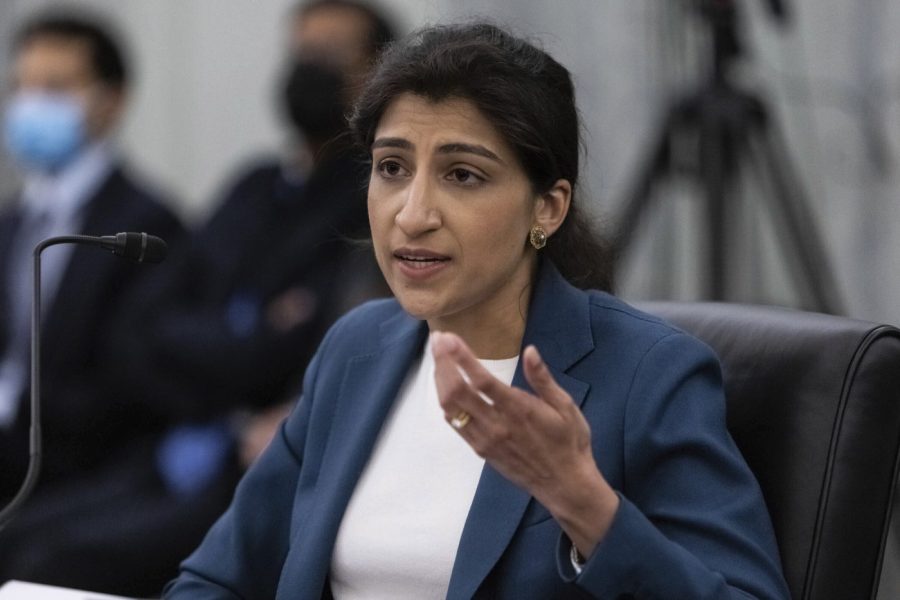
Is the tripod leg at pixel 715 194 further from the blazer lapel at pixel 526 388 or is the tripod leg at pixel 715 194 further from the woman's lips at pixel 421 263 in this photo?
the woman's lips at pixel 421 263

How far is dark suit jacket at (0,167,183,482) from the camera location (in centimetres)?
305

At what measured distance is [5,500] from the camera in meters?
3.12

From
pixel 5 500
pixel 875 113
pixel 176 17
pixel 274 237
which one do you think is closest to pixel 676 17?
pixel 875 113

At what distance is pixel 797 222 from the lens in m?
2.72

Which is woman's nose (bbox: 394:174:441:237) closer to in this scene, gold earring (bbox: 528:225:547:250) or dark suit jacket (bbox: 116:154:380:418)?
gold earring (bbox: 528:225:547:250)

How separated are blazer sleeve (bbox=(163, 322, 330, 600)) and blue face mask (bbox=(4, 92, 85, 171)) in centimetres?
196

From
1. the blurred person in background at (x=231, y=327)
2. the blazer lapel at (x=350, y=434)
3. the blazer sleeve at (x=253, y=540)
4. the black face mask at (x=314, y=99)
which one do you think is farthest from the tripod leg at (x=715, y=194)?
the blazer sleeve at (x=253, y=540)

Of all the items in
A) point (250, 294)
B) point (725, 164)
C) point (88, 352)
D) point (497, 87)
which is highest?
point (497, 87)

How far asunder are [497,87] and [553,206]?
17cm

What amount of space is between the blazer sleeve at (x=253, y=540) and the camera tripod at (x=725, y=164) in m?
1.12

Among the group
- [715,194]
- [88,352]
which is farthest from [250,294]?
[715,194]

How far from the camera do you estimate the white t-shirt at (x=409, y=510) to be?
1490 mm

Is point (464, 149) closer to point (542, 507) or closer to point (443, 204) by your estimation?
point (443, 204)

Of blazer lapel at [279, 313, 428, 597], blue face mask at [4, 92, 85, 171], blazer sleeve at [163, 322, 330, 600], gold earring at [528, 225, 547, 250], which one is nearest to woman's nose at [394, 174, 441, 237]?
gold earring at [528, 225, 547, 250]
